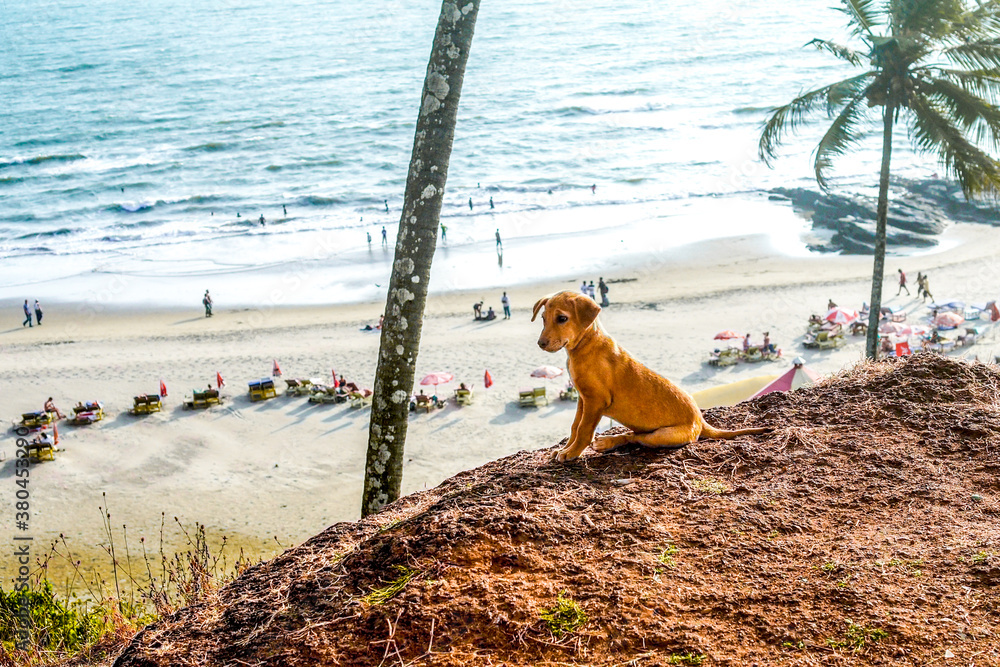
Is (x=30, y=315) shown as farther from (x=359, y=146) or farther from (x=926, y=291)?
(x=359, y=146)

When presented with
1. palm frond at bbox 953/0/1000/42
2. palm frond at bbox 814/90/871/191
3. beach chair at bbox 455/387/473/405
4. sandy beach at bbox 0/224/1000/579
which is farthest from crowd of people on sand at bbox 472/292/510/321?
palm frond at bbox 953/0/1000/42

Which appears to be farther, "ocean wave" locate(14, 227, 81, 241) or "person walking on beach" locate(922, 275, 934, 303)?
"ocean wave" locate(14, 227, 81, 241)

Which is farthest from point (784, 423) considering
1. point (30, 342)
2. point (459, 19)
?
point (30, 342)

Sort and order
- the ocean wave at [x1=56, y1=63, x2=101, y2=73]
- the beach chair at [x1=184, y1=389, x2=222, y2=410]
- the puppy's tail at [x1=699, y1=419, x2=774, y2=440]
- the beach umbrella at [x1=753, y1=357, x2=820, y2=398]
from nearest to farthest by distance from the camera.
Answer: the puppy's tail at [x1=699, y1=419, x2=774, y2=440]
the beach umbrella at [x1=753, y1=357, x2=820, y2=398]
the beach chair at [x1=184, y1=389, x2=222, y2=410]
the ocean wave at [x1=56, y1=63, x2=101, y2=73]

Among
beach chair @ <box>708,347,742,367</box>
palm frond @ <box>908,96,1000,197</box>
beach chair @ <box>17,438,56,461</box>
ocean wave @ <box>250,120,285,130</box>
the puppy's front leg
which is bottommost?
beach chair @ <box>708,347,742,367</box>

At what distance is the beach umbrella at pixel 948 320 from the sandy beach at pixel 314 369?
0.83 m

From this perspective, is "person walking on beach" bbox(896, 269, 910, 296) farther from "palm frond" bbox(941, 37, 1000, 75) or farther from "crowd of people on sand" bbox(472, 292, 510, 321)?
"palm frond" bbox(941, 37, 1000, 75)

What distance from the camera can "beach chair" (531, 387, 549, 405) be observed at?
2176cm

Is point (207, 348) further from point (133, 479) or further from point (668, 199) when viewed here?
point (668, 199)

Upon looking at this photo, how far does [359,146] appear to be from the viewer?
66812 millimetres

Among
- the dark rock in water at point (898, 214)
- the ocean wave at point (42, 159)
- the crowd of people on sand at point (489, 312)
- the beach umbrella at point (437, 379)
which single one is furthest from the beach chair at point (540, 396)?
the ocean wave at point (42, 159)

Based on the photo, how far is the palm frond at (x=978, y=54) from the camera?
15.4 m

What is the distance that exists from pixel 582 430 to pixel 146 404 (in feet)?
63.2

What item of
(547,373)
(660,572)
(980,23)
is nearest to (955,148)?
(980,23)
